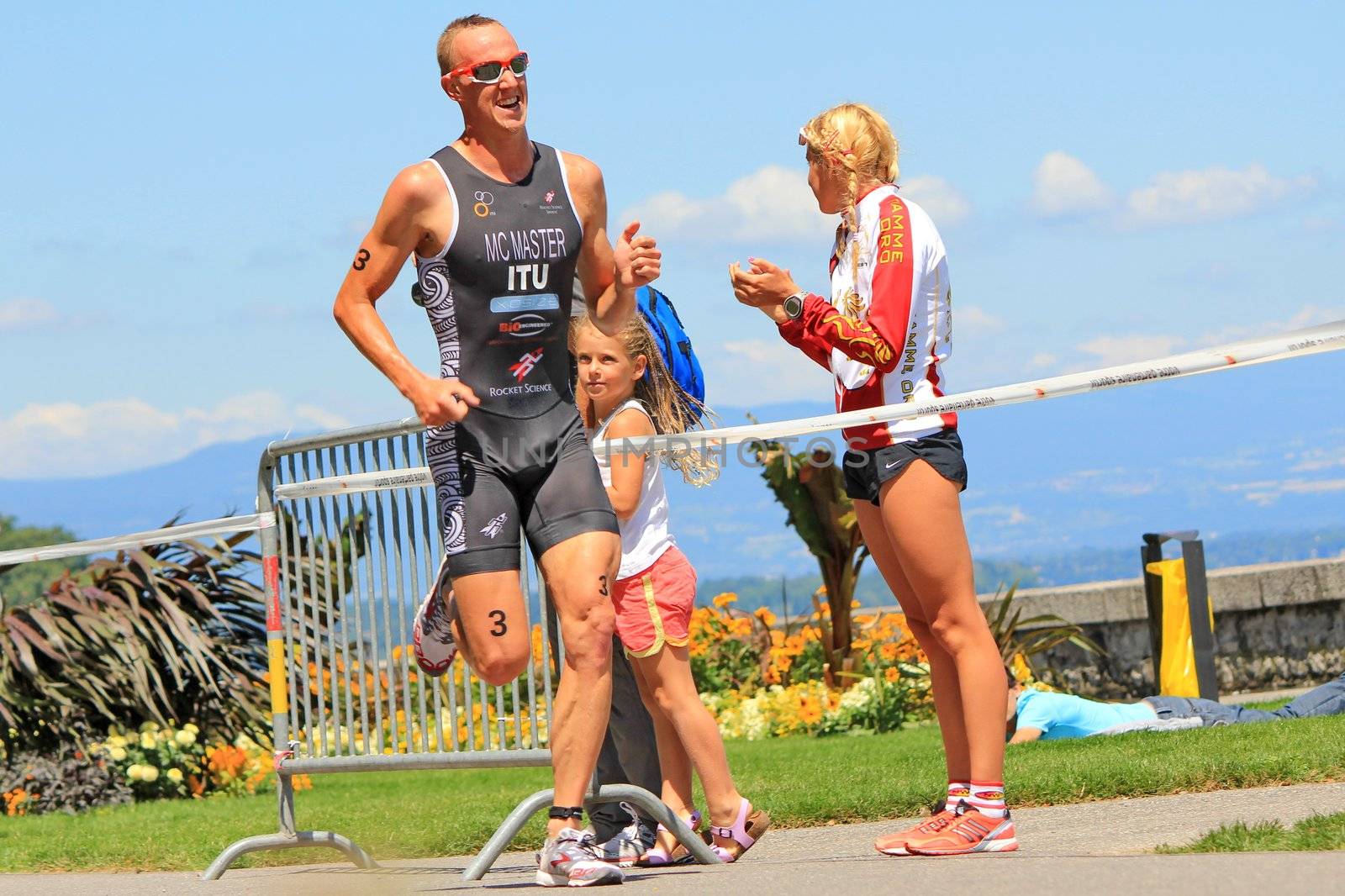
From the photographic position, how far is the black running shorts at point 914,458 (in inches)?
200

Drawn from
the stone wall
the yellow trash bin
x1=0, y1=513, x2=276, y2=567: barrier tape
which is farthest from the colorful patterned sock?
the stone wall

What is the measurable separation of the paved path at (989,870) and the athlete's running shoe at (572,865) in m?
0.09

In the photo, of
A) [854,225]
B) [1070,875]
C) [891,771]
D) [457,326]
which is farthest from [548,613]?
[891,771]

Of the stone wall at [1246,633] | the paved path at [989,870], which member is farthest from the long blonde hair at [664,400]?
the stone wall at [1246,633]

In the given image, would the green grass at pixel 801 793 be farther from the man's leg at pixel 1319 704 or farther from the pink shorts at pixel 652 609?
the man's leg at pixel 1319 704

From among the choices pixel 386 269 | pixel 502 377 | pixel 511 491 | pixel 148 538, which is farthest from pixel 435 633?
pixel 148 538

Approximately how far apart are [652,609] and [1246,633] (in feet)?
33.5

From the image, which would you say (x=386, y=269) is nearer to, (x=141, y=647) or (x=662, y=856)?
(x=662, y=856)

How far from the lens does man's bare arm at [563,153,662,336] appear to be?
526cm

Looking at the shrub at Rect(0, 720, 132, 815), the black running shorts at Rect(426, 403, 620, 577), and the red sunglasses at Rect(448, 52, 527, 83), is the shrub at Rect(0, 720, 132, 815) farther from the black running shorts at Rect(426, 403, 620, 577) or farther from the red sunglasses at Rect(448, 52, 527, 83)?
the red sunglasses at Rect(448, 52, 527, 83)

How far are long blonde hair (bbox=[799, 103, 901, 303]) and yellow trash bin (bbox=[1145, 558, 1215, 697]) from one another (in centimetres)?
772

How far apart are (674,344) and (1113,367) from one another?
60.2 inches

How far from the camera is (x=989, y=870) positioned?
4.41 meters

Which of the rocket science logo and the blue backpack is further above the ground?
the rocket science logo
